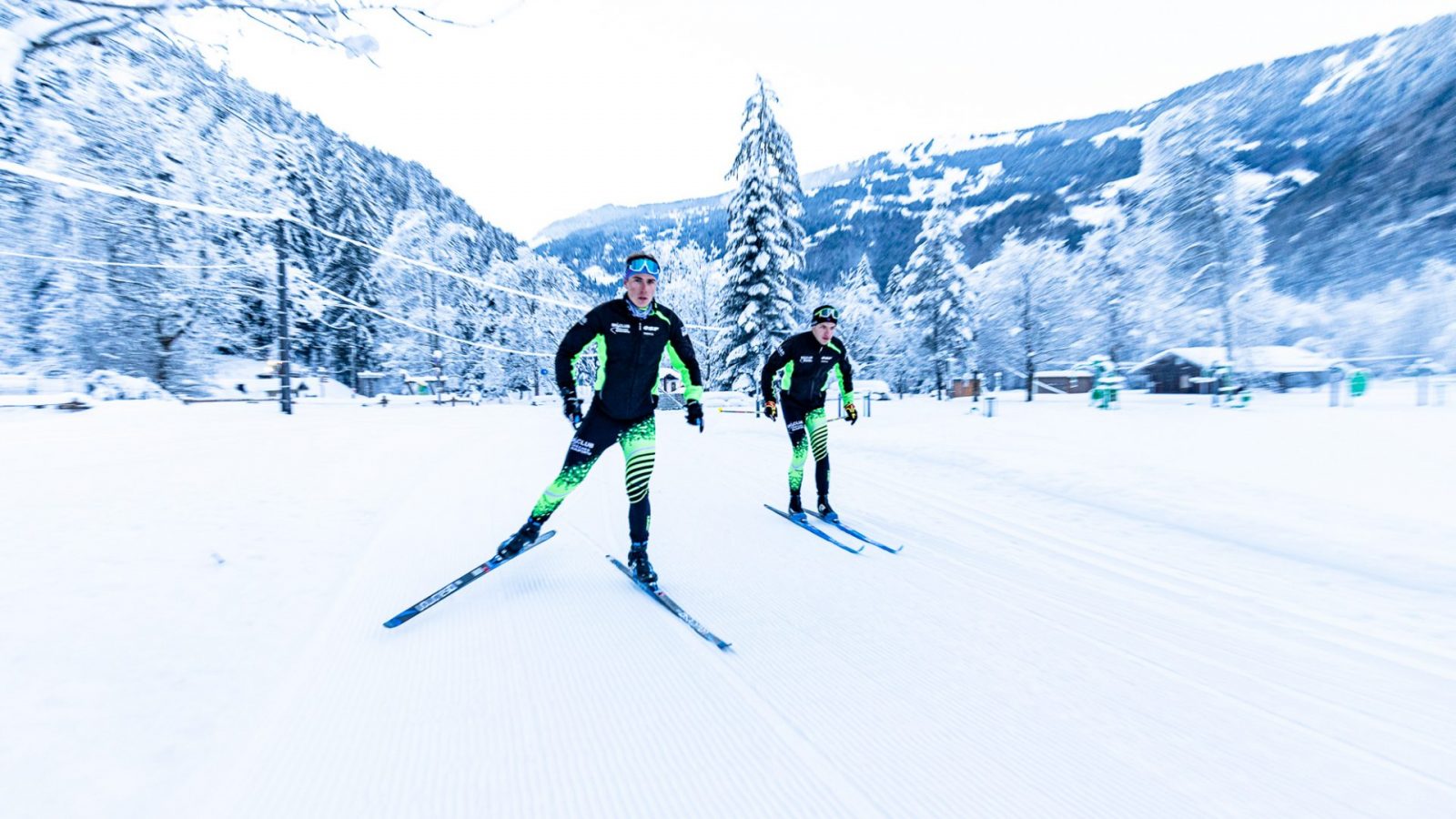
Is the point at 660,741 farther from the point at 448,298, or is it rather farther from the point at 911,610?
the point at 448,298

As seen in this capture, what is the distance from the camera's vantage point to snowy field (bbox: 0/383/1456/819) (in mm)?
1991

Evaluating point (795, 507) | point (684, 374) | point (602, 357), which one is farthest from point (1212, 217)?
point (602, 357)

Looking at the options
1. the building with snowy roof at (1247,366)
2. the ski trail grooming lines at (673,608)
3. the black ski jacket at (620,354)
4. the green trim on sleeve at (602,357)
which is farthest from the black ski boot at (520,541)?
the building with snowy roof at (1247,366)

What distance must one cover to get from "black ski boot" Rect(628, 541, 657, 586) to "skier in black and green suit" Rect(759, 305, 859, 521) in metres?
2.31

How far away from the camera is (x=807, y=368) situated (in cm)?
629

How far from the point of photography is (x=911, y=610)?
356 centimetres

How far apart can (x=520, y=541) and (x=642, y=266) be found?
2.15 metres

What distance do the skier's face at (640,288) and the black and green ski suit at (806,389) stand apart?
2292mm

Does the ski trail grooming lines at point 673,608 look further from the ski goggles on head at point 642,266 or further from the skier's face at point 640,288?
the ski goggles on head at point 642,266

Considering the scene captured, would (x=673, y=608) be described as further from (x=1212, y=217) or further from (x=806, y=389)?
(x=1212, y=217)


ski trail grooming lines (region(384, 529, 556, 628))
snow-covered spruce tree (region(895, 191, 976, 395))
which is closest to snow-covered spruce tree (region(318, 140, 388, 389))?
snow-covered spruce tree (region(895, 191, 976, 395))

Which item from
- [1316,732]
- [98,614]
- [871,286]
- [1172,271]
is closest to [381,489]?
[98,614]

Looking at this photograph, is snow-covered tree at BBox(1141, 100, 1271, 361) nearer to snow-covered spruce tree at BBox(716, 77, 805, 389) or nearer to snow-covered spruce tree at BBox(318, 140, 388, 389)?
snow-covered spruce tree at BBox(716, 77, 805, 389)

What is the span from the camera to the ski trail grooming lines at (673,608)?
311 centimetres
